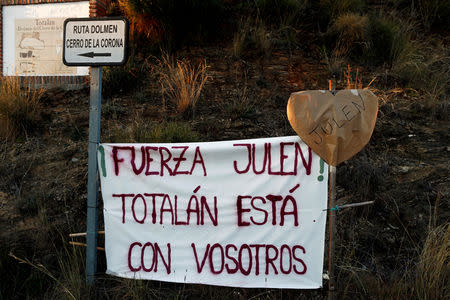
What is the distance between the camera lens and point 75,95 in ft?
20.2

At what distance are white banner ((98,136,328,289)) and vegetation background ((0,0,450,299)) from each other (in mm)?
227

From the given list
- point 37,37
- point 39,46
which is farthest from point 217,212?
point 37,37

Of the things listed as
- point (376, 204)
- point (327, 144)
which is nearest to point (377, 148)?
point (376, 204)

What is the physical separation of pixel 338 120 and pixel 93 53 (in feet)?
6.73

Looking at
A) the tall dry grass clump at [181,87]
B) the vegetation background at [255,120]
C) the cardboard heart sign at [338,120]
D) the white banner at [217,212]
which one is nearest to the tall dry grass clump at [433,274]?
the vegetation background at [255,120]

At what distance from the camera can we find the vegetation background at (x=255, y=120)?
3008 millimetres

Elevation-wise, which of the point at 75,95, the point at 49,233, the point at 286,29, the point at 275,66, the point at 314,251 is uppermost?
the point at 286,29

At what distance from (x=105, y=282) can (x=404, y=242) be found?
280 cm

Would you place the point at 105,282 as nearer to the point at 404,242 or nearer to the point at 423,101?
the point at 404,242

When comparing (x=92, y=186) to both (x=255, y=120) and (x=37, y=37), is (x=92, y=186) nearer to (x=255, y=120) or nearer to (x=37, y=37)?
(x=255, y=120)

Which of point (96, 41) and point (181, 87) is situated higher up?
point (96, 41)

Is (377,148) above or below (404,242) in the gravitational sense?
above

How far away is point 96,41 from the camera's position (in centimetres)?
286

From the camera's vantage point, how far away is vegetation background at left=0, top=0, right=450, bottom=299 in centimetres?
301
